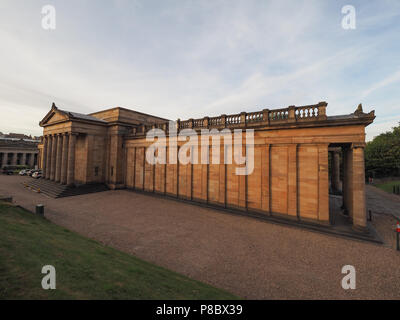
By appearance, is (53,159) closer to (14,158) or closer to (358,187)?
(358,187)

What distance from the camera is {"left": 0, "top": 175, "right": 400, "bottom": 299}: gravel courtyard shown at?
7.32 m

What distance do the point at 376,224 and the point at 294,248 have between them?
31.9 ft

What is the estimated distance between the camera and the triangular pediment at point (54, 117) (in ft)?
96.3

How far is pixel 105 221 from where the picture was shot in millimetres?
14344

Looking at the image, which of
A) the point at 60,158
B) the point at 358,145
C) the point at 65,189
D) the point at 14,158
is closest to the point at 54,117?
the point at 60,158

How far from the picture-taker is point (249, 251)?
10.2 metres

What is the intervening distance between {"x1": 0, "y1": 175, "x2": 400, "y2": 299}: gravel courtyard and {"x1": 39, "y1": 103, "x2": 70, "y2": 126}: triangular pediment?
19.3 m

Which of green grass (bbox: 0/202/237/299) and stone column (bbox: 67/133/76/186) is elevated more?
stone column (bbox: 67/133/76/186)

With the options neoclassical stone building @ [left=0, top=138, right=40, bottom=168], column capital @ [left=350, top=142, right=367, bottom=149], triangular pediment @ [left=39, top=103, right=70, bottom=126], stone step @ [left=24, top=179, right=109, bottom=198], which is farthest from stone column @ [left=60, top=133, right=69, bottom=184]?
neoclassical stone building @ [left=0, top=138, right=40, bottom=168]

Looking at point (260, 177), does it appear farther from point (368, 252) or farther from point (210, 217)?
point (368, 252)

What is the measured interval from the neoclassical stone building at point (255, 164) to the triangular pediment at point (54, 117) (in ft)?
0.66

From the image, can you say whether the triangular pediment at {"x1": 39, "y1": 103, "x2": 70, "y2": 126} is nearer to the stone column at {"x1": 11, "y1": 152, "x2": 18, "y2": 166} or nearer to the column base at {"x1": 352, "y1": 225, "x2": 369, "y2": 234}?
the column base at {"x1": 352, "y1": 225, "x2": 369, "y2": 234}

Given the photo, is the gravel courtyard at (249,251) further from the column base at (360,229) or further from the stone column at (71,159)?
the stone column at (71,159)
